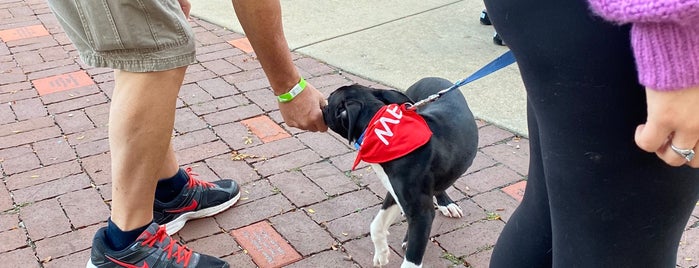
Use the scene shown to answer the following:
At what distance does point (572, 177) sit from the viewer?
1473 mm

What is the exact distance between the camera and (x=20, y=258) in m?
3.06

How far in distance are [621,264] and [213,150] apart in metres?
2.86

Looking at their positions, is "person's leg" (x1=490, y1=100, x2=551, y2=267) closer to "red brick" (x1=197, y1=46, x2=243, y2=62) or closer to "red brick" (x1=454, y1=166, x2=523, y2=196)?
"red brick" (x1=454, y1=166, x2=523, y2=196)

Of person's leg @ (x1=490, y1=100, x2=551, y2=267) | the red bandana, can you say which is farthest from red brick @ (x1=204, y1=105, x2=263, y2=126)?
person's leg @ (x1=490, y1=100, x2=551, y2=267)

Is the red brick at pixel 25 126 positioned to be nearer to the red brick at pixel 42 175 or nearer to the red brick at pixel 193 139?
the red brick at pixel 42 175

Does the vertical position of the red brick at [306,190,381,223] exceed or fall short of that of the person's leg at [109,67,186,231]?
it falls short

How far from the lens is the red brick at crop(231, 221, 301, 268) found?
303 centimetres

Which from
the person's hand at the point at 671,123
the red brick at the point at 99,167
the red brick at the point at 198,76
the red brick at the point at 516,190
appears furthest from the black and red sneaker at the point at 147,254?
the red brick at the point at 198,76

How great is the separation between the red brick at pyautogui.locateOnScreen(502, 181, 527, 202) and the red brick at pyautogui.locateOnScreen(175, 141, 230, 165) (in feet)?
5.06

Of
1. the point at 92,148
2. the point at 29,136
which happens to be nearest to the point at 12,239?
the point at 92,148

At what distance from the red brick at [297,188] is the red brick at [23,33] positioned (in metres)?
3.66

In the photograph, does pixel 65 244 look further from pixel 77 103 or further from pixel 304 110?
pixel 77 103

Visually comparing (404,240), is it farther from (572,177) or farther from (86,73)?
(86,73)

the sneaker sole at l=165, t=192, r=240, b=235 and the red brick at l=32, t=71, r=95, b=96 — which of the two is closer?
the sneaker sole at l=165, t=192, r=240, b=235
